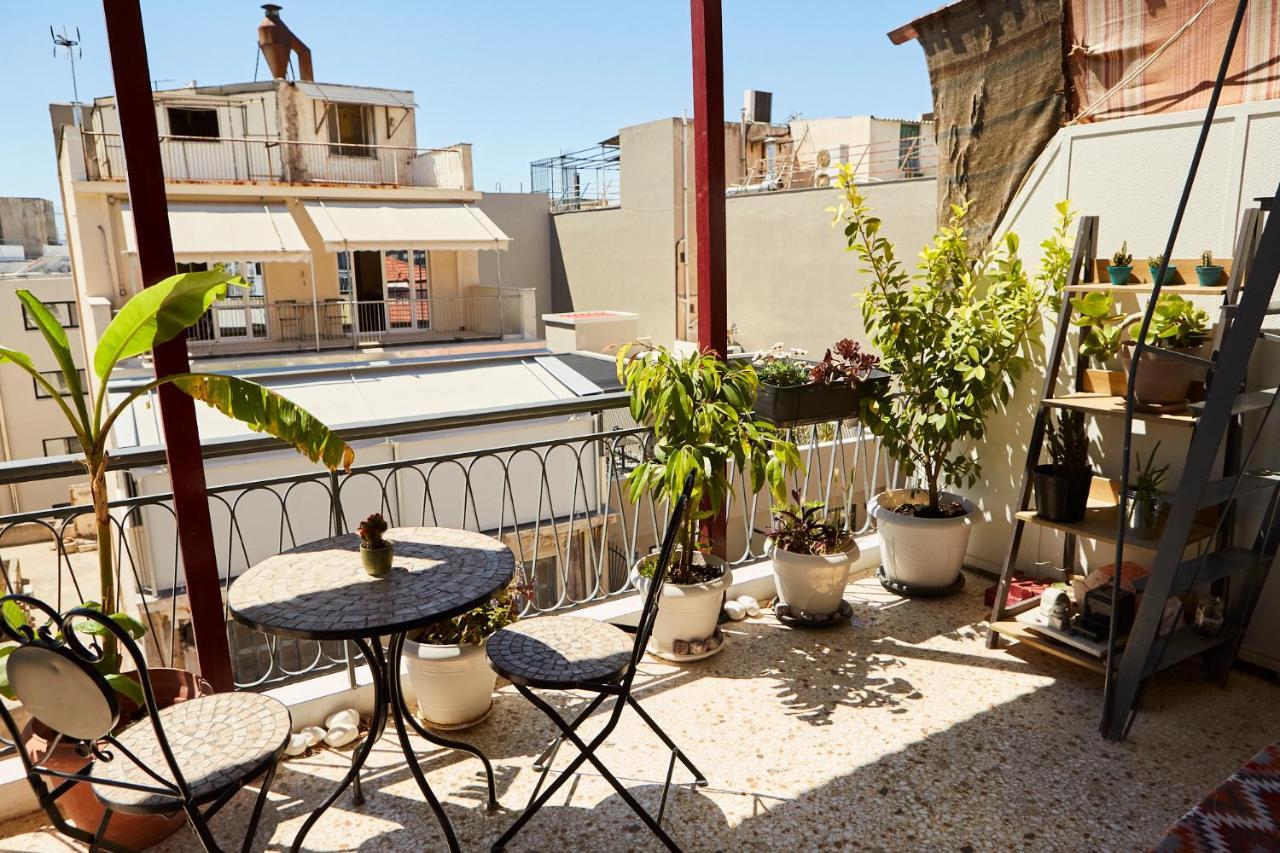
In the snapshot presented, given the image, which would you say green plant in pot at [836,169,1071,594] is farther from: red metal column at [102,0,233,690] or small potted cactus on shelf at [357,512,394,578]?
red metal column at [102,0,233,690]

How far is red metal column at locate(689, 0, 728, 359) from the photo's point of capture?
3.46 meters

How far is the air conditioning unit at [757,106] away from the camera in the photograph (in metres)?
17.3

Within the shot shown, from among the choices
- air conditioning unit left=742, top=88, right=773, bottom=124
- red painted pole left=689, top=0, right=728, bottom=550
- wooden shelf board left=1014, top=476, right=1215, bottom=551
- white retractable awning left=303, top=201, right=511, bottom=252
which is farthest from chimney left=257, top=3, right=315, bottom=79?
wooden shelf board left=1014, top=476, right=1215, bottom=551

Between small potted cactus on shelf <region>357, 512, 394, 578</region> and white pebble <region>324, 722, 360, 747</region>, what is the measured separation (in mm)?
921

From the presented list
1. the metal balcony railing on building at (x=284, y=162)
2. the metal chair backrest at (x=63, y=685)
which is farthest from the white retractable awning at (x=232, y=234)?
the metal chair backrest at (x=63, y=685)

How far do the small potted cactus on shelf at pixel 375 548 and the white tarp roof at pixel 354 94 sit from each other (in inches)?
573

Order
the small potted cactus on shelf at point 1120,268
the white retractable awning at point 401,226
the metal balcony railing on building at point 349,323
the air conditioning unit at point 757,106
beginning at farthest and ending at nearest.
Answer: the air conditioning unit at point 757,106
the metal balcony railing on building at point 349,323
the white retractable awning at point 401,226
the small potted cactus on shelf at point 1120,268

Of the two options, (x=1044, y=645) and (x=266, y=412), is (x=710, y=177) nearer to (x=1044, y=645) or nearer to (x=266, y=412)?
(x=266, y=412)

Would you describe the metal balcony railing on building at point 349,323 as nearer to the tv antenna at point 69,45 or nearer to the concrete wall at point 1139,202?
the tv antenna at point 69,45

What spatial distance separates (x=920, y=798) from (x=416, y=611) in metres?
1.68

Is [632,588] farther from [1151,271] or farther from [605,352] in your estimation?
[605,352]

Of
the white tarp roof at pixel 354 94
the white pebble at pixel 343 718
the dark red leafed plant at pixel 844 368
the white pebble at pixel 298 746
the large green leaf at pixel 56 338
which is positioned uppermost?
the white tarp roof at pixel 354 94

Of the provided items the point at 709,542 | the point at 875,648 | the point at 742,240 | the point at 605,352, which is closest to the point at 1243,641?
the point at 875,648

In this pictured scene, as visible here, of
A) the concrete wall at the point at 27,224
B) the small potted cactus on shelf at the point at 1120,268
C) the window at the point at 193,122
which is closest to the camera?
the small potted cactus on shelf at the point at 1120,268
